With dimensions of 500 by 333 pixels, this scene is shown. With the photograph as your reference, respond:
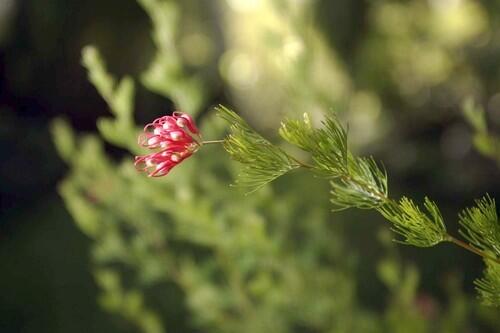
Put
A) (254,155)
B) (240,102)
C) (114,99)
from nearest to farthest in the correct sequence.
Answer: (254,155) < (114,99) < (240,102)

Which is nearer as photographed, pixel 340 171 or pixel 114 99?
pixel 340 171

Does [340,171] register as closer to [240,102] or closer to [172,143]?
[172,143]

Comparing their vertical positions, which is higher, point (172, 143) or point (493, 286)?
point (172, 143)

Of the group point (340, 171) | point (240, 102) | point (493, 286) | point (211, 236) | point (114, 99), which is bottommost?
point (493, 286)

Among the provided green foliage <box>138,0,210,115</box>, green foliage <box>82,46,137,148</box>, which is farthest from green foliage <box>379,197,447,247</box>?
green foliage <box>138,0,210,115</box>

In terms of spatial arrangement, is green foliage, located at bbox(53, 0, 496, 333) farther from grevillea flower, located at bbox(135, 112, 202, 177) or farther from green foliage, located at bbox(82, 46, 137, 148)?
grevillea flower, located at bbox(135, 112, 202, 177)

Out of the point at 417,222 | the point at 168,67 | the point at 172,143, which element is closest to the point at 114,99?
the point at 168,67

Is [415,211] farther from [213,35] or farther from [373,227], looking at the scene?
[213,35]

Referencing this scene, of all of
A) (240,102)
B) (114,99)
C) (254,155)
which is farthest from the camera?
(240,102)

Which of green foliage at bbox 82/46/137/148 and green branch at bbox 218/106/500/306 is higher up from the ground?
green foliage at bbox 82/46/137/148
